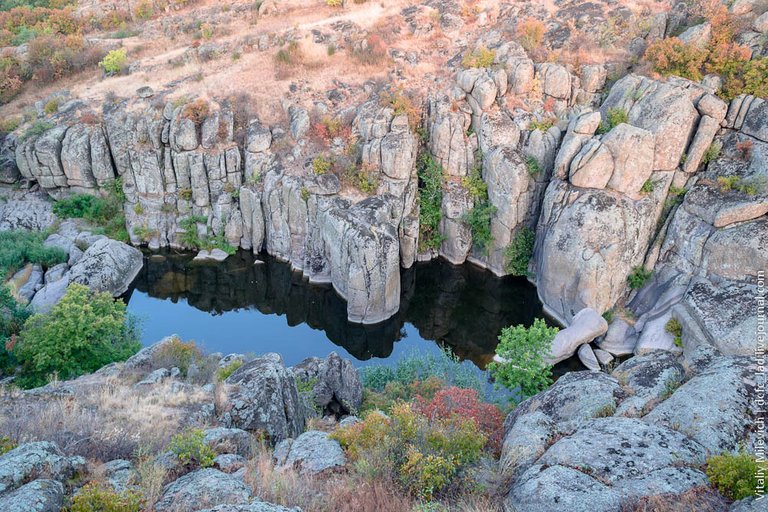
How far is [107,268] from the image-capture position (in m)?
32.2

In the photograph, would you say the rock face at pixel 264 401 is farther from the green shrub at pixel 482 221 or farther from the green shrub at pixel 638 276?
the green shrub at pixel 638 276

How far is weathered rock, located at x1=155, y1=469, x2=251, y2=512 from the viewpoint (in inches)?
372

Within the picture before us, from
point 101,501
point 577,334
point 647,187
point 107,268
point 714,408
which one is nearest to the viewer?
point 101,501

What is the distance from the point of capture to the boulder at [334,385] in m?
22.1

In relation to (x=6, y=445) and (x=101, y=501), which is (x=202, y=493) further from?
(x=6, y=445)

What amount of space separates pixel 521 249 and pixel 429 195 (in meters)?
6.89

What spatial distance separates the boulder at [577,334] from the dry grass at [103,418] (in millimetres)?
18020

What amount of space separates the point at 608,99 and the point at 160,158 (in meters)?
29.2

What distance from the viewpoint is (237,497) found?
969cm

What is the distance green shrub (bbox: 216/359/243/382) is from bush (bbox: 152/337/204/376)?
1.77 metres

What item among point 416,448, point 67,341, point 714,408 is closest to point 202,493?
point 416,448

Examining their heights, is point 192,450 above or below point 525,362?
above

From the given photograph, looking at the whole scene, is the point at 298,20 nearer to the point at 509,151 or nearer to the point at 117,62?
the point at 117,62

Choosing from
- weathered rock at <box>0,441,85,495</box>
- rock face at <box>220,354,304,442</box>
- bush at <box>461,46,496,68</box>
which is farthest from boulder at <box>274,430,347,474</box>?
bush at <box>461,46,496,68</box>
